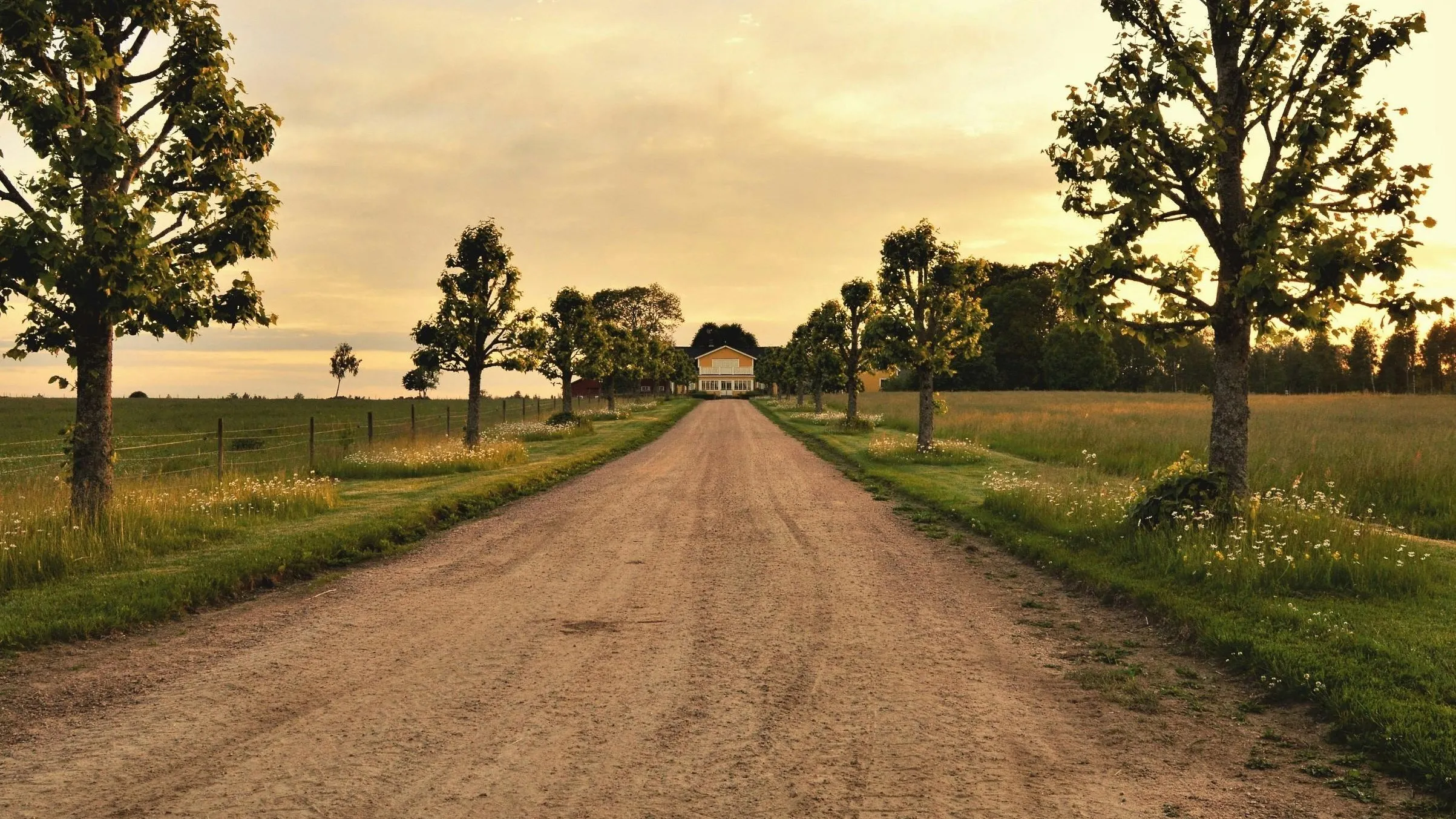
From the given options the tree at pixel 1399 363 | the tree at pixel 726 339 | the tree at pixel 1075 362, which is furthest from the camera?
the tree at pixel 726 339

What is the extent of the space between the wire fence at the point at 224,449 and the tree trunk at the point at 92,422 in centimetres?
62

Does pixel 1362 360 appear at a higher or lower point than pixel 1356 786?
higher

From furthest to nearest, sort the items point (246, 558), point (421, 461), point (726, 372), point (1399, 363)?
point (726, 372) < point (1399, 363) < point (421, 461) < point (246, 558)

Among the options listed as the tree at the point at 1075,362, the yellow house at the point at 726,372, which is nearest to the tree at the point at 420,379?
the tree at the point at 1075,362

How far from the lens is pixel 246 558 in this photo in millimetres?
10539

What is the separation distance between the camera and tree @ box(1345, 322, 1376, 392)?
11412 centimetres

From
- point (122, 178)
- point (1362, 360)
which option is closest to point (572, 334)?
point (122, 178)

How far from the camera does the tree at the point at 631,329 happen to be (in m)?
56.8

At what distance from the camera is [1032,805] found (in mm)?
4547

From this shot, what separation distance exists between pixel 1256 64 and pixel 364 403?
3001 inches

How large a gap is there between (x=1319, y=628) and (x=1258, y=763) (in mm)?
3059

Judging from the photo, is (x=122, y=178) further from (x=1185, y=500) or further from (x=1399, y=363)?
(x=1399, y=363)

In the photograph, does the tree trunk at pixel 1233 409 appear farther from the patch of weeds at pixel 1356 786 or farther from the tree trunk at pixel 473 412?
the tree trunk at pixel 473 412

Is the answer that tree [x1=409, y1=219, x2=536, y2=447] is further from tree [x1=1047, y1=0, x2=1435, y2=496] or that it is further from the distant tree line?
the distant tree line
